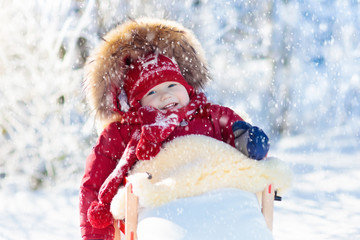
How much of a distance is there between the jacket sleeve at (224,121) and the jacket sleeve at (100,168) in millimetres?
384

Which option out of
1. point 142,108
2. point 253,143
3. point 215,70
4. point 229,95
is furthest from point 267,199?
point 229,95

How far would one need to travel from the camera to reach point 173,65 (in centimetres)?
192

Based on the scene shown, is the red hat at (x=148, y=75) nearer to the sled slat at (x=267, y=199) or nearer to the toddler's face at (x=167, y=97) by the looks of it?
the toddler's face at (x=167, y=97)

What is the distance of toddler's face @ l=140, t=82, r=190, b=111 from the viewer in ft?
5.92

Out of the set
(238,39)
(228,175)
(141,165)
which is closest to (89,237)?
(141,165)

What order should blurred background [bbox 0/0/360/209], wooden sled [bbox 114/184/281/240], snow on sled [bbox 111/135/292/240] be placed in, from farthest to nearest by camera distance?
1. blurred background [bbox 0/0/360/209]
2. wooden sled [bbox 114/184/281/240]
3. snow on sled [bbox 111/135/292/240]

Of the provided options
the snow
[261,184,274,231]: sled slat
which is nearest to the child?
[261,184,274,231]: sled slat

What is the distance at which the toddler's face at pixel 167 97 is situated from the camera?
181 cm

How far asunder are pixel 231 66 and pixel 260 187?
4.03 meters

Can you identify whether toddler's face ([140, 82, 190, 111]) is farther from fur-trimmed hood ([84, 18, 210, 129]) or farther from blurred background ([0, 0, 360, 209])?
blurred background ([0, 0, 360, 209])

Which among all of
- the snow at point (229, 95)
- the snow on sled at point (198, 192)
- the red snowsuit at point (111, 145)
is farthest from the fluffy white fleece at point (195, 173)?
the snow at point (229, 95)

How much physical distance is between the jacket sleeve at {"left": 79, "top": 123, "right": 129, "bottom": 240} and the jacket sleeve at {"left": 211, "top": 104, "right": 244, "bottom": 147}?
1.26ft

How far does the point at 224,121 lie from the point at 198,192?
0.47m

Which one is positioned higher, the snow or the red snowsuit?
the snow
